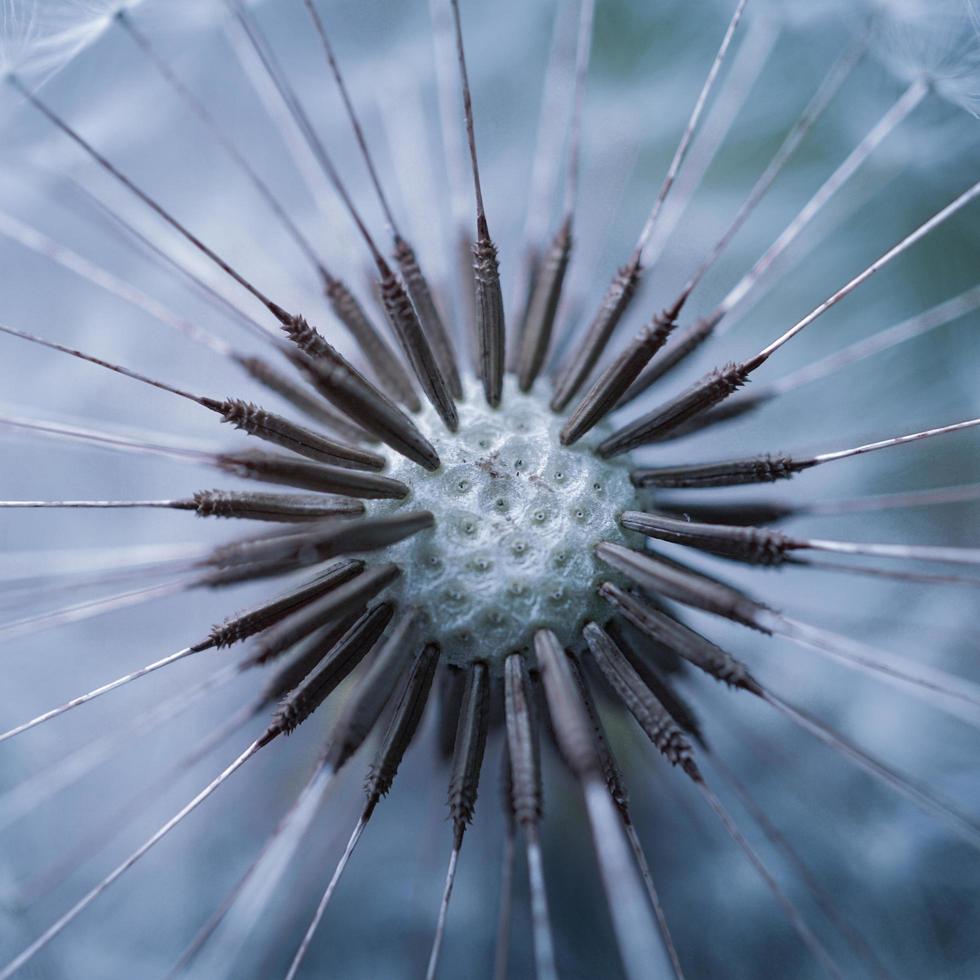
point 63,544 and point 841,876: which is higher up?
point 63,544

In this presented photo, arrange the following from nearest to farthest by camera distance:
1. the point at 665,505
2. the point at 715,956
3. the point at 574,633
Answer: the point at 574,633
the point at 665,505
the point at 715,956

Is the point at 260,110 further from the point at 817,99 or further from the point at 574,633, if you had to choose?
the point at 574,633

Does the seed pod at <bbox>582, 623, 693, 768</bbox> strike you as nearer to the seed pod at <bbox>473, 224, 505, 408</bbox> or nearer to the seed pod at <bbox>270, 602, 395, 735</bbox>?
the seed pod at <bbox>270, 602, 395, 735</bbox>

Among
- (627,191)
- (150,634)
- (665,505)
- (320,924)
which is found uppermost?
(627,191)

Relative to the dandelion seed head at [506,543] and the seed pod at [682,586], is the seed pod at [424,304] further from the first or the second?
the seed pod at [682,586]

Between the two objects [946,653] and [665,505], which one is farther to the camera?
[946,653]

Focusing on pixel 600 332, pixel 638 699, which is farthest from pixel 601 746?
pixel 600 332

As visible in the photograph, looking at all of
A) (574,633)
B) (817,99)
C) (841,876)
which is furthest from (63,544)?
(817,99)

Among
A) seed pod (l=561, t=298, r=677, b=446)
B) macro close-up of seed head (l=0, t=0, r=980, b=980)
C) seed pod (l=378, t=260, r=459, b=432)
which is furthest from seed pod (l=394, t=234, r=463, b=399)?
seed pod (l=561, t=298, r=677, b=446)
